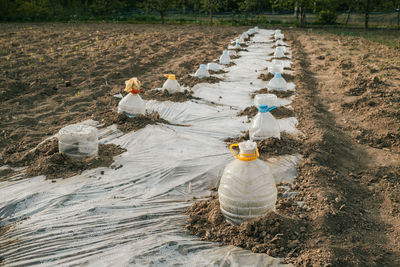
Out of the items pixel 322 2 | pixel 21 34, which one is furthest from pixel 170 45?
pixel 322 2

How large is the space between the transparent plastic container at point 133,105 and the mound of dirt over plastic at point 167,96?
1.17 meters

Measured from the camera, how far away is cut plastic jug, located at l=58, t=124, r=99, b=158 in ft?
13.0

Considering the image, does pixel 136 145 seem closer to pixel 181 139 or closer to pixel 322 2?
pixel 181 139

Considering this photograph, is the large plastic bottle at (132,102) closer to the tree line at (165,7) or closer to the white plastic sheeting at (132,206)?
the white plastic sheeting at (132,206)

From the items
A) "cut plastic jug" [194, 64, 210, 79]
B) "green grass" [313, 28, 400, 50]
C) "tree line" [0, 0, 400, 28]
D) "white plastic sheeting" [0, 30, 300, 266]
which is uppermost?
"tree line" [0, 0, 400, 28]

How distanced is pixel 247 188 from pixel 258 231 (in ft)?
1.08

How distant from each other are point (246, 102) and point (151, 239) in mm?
4120

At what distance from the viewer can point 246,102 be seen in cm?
648

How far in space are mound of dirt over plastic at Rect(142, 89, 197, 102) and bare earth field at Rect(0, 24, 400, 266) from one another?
9cm

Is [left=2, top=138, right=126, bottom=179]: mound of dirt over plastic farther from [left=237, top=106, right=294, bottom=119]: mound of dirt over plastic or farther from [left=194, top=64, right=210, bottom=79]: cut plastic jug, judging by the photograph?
[left=194, top=64, right=210, bottom=79]: cut plastic jug

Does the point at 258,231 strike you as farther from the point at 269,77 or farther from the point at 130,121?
the point at 269,77

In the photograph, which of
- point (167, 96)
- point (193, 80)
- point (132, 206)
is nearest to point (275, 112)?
point (167, 96)

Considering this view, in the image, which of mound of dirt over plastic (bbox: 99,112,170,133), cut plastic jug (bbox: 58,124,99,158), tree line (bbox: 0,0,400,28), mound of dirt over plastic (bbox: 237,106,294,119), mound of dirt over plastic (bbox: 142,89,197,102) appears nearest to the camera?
cut plastic jug (bbox: 58,124,99,158)

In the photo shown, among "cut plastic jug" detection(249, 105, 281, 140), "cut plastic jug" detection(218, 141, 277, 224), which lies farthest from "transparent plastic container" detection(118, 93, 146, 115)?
"cut plastic jug" detection(218, 141, 277, 224)
